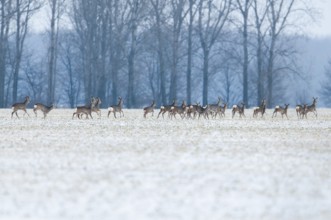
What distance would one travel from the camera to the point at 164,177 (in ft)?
51.8

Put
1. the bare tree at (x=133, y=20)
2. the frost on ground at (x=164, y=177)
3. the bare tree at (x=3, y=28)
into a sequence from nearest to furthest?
the frost on ground at (x=164, y=177) < the bare tree at (x=3, y=28) < the bare tree at (x=133, y=20)

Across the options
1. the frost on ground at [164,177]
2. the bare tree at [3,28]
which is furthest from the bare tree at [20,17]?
the frost on ground at [164,177]

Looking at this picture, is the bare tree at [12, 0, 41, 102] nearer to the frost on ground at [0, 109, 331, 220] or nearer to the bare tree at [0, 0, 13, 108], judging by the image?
the bare tree at [0, 0, 13, 108]

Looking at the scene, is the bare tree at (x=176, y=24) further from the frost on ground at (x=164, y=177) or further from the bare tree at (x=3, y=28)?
the frost on ground at (x=164, y=177)

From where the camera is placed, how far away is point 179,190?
46.8 ft

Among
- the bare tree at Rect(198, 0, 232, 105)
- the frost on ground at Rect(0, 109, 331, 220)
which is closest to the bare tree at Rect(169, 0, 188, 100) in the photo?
the bare tree at Rect(198, 0, 232, 105)

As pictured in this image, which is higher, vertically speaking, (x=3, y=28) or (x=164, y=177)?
(x=3, y=28)

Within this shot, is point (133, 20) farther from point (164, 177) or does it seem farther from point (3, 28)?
point (164, 177)

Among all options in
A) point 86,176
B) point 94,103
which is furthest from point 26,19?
point 86,176

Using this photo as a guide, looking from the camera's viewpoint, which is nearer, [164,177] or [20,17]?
[164,177]

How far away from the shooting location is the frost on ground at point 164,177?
12.5 meters

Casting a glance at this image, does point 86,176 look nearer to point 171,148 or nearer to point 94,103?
point 171,148

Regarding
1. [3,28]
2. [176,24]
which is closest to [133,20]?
[176,24]

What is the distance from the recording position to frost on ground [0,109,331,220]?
12.5m
